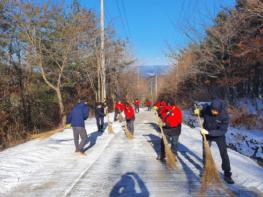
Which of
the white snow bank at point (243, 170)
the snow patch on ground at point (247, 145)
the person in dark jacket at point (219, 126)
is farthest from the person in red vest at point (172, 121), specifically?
the snow patch on ground at point (247, 145)

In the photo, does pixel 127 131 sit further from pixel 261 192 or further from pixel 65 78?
pixel 65 78

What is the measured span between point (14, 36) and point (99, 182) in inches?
716

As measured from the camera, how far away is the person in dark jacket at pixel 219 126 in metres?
8.21

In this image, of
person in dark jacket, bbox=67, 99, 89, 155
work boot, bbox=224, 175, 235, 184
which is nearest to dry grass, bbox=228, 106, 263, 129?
person in dark jacket, bbox=67, 99, 89, 155

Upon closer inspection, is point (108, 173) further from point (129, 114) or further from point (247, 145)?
point (247, 145)

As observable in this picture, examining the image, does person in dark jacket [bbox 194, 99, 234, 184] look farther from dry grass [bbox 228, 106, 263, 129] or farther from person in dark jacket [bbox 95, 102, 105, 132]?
dry grass [bbox 228, 106, 263, 129]

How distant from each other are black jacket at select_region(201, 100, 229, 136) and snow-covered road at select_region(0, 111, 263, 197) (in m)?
1.15

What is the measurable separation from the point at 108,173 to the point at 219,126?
294 centimetres

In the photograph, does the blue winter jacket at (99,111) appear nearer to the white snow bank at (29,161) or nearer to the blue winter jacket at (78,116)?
the white snow bank at (29,161)

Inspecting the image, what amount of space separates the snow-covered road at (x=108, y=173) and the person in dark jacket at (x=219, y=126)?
0.47 meters

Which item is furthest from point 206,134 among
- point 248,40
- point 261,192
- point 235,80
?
point 235,80

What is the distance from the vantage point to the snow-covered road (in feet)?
24.4

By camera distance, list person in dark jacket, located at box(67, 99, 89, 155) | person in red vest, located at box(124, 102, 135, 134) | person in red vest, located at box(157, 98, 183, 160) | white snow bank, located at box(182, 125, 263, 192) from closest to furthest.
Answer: white snow bank, located at box(182, 125, 263, 192) → person in red vest, located at box(157, 98, 183, 160) → person in dark jacket, located at box(67, 99, 89, 155) → person in red vest, located at box(124, 102, 135, 134)

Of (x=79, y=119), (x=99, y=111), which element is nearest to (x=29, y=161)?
(x=79, y=119)
